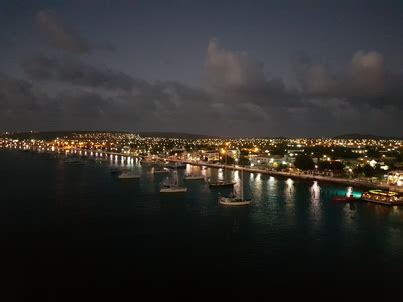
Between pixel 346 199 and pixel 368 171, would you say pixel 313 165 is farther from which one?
pixel 346 199

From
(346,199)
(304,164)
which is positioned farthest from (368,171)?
(346,199)

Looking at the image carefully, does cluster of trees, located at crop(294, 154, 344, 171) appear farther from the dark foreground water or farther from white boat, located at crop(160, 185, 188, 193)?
white boat, located at crop(160, 185, 188, 193)

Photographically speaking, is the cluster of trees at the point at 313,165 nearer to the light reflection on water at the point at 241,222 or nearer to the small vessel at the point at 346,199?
the light reflection on water at the point at 241,222

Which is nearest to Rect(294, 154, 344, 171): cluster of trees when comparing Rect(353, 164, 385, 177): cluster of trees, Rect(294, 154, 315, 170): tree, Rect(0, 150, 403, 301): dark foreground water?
Rect(294, 154, 315, 170): tree

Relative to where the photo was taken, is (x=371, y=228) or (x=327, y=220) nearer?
(x=371, y=228)

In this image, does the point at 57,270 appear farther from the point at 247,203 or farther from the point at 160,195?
the point at 160,195

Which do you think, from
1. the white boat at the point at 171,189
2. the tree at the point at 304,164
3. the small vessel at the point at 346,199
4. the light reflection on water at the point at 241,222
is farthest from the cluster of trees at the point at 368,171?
the white boat at the point at 171,189

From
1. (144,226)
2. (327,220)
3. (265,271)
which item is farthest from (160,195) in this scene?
(265,271)

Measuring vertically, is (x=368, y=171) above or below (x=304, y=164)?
below

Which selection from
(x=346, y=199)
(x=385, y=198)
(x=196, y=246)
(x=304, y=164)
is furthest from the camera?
(x=304, y=164)
